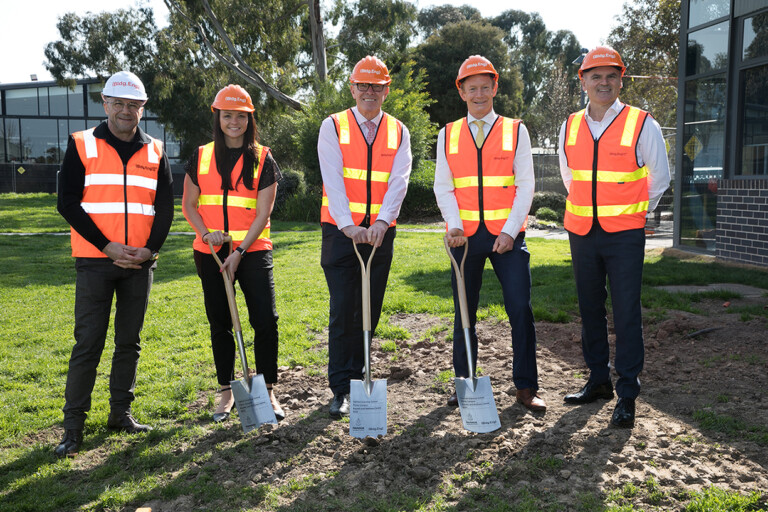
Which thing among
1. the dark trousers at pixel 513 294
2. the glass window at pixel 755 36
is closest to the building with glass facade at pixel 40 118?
the glass window at pixel 755 36

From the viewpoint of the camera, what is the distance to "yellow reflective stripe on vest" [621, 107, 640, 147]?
13.5 feet

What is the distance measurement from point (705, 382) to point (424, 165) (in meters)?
17.2

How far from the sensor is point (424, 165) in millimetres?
21547

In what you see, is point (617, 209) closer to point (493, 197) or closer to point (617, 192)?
point (617, 192)

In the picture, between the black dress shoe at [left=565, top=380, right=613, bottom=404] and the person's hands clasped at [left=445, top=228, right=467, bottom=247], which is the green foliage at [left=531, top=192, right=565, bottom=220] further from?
the person's hands clasped at [left=445, top=228, right=467, bottom=247]

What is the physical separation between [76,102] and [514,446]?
135 ft

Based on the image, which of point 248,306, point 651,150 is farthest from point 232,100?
point 651,150

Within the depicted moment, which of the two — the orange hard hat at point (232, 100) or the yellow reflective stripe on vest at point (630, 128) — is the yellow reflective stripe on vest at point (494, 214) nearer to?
the yellow reflective stripe on vest at point (630, 128)

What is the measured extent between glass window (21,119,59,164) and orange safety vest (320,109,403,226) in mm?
38684

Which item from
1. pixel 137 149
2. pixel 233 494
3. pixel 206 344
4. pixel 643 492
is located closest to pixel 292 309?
pixel 206 344

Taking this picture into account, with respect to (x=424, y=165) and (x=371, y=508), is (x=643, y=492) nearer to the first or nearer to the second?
(x=371, y=508)

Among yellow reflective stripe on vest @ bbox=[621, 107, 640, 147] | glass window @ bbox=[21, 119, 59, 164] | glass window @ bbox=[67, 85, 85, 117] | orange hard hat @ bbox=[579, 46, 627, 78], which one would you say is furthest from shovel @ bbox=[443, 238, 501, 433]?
glass window @ bbox=[67, 85, 85, 117]

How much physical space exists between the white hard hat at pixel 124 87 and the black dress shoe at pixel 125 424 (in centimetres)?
206

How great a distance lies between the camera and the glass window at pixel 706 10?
36.3ft
